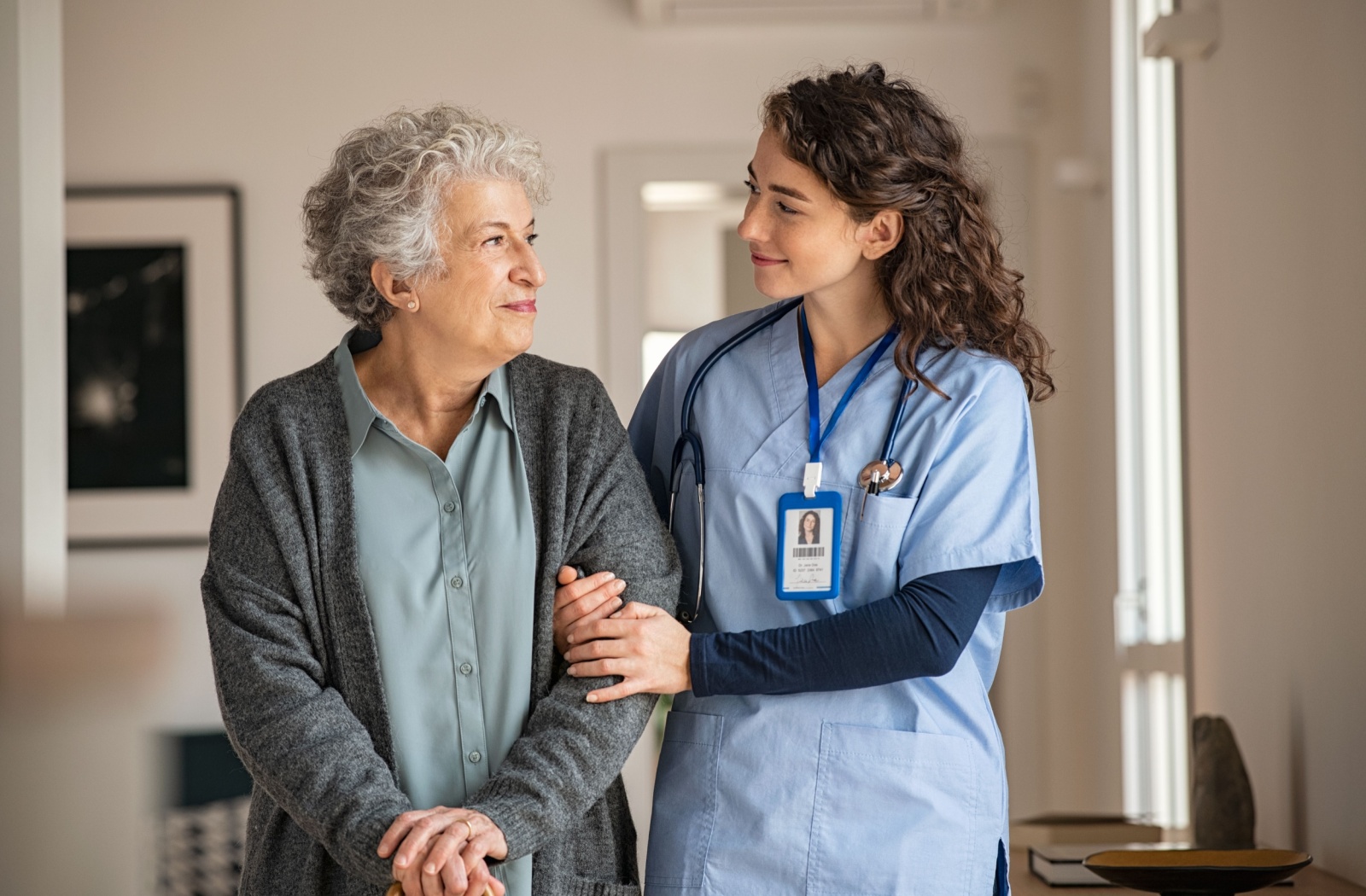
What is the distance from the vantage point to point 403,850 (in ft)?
4.64

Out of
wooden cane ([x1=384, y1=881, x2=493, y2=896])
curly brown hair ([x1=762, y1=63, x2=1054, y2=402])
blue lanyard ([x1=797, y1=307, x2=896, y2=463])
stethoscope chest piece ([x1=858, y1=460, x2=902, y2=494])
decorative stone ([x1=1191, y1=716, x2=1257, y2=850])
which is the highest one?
curly brown hair ([x1=762, y1=63, x2=1054, y2=402])

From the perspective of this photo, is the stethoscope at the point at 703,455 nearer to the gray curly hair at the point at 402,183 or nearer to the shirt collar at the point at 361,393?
the shirt collar at the point at 361,393

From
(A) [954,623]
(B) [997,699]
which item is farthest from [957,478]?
(B) [997,699]

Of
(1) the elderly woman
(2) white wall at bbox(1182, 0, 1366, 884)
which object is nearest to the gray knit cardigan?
(1) the elderly woman

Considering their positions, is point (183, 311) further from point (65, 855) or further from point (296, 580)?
point (296, 580)

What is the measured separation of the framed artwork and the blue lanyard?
2.63m

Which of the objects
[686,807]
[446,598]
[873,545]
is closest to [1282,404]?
[873,545]

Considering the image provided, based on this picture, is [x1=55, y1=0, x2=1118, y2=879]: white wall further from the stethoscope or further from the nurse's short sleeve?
the nurse's short sleeve

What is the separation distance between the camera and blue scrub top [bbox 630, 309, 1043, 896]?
1641 mm

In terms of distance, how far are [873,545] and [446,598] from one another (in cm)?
50

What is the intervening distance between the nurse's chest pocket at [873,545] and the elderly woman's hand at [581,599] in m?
0.28

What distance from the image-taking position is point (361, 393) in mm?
1654

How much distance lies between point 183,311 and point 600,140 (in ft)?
4.22

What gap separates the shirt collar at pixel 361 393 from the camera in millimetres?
1632
